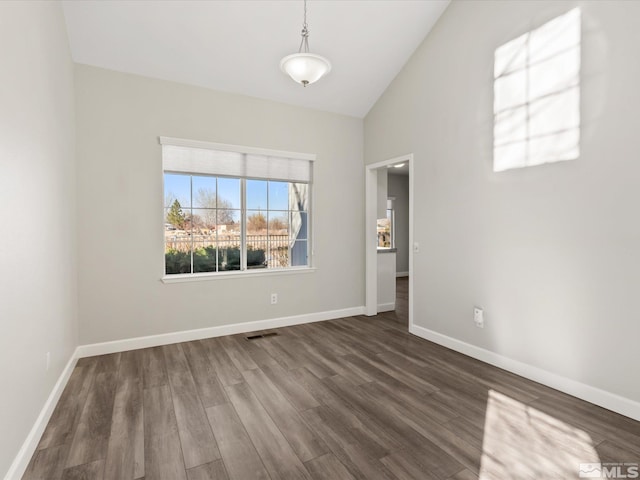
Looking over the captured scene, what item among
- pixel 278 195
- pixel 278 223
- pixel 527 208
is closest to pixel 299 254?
pixel 278 223

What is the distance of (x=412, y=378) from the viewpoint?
297 cm

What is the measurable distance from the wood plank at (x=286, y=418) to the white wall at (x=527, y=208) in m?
2.10

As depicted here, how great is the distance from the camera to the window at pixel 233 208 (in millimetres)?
3969

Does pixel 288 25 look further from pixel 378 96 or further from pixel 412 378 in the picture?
pixel 412 378

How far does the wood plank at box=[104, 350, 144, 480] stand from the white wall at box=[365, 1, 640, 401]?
122 inches

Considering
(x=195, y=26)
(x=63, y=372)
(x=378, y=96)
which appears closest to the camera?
(x=63, y=372)

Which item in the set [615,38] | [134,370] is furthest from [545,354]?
[134,370]

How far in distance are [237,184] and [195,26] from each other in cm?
174

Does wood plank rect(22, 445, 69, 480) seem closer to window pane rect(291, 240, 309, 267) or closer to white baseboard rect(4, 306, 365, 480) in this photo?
white baseboard rect(4, 306, 365, 480)

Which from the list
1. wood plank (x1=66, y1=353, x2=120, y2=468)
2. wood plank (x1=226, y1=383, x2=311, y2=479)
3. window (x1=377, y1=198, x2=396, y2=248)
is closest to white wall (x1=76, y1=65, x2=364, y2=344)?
wood plank (x1=66, y1=353, x2=120, y2=468)

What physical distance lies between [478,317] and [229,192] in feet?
Result: 10.7

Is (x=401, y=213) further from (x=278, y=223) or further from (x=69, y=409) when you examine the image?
(x=69, y=409)

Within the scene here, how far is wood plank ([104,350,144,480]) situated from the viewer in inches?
73.1

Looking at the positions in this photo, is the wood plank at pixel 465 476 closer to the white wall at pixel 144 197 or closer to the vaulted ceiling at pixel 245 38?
the white wall at pixel 144 197
